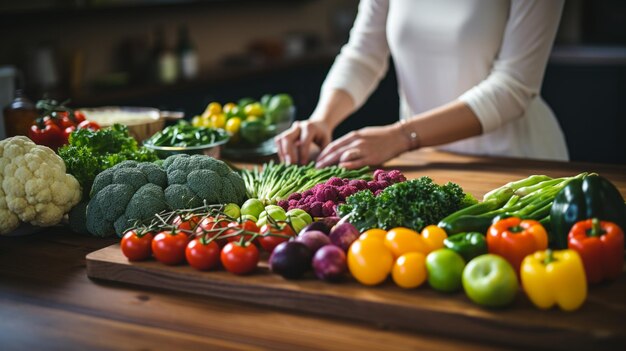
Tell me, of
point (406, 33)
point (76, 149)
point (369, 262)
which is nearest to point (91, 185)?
point (76, 149)

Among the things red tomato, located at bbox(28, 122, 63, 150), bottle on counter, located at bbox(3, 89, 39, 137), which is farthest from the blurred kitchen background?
red tomato, located at bbox(28, 122, 63, 150)

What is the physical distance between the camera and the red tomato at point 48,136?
211cm

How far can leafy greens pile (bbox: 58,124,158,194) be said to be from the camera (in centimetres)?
185

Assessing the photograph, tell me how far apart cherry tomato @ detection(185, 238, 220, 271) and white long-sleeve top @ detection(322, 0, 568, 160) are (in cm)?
123

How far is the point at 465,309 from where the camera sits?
50.1 inches

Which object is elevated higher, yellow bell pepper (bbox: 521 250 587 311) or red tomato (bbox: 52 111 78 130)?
red tomato (bbox: 52 111 78 130)

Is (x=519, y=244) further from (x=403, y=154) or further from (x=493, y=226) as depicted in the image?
(x=403, y=154)

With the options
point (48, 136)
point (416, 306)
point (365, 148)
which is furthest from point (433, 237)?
point (48, 136)

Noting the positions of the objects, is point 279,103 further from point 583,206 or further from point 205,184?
point 583,206

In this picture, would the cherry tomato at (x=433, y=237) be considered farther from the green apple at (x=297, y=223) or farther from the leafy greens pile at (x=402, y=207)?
the green apple at (x=297, y=223)

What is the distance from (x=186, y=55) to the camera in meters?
4.79

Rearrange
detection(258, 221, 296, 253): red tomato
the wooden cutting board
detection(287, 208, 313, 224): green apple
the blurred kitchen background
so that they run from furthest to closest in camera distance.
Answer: the blurred kitchen background
detection(287, 208, 313, 224): green apple
detection(258, 221, 296, 253): red tomato
the wooden cutting board

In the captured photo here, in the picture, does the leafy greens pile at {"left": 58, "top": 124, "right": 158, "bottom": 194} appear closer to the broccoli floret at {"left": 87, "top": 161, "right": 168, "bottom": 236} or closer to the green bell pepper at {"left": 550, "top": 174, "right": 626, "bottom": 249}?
the broccoli floret at {"left": 87, "top": 161, "right": 168, "bottom": 236}

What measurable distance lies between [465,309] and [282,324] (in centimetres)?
32
